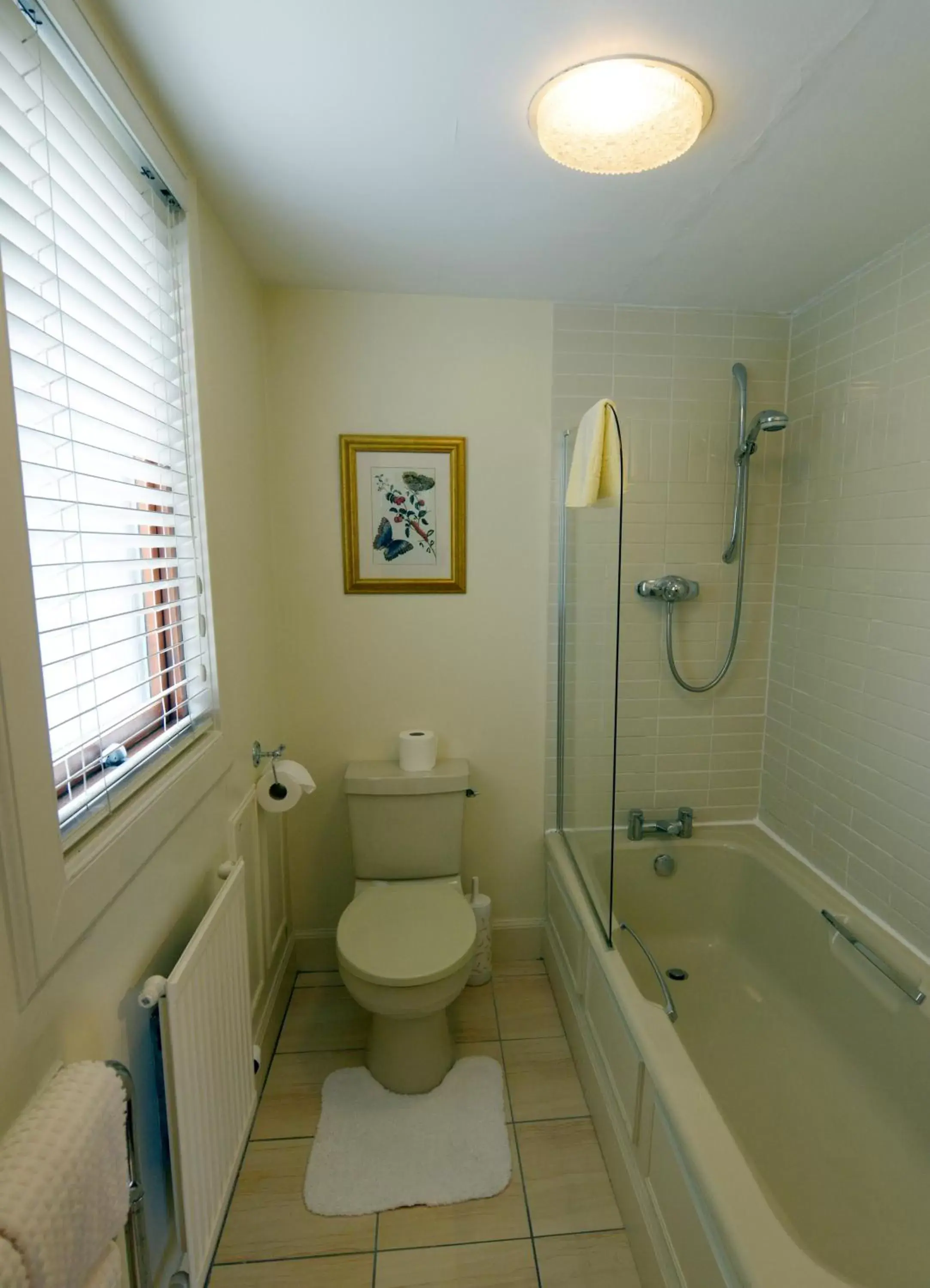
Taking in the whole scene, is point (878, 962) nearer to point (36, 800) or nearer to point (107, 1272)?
point (107, 1272)

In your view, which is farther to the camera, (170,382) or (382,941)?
(382,941)

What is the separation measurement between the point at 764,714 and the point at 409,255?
6.39ft

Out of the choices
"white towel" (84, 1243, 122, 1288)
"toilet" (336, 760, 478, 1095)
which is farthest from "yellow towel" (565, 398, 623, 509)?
"white towel" (84, 1243, 122, 1288)

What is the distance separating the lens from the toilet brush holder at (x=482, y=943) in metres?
2.14

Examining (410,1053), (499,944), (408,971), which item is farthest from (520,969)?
(408,971)

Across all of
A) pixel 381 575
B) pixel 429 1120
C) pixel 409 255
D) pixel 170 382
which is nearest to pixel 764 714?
pixel 381 575

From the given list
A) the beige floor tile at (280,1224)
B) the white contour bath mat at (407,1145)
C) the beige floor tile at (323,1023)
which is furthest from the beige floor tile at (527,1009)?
the beige floor tile at (280,1224)

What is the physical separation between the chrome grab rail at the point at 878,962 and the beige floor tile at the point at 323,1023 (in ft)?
4.82

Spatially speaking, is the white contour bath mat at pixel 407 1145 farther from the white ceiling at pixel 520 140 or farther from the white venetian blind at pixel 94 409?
the white ceiling at pixel 520 140

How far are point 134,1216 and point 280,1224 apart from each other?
25.0 inches

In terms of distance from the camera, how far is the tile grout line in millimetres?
1317

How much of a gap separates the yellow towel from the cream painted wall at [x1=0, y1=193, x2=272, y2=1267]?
3.04 ft

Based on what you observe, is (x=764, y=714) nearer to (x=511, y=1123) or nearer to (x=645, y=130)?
(x=511, y=1123)

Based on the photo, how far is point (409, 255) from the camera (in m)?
1.68
